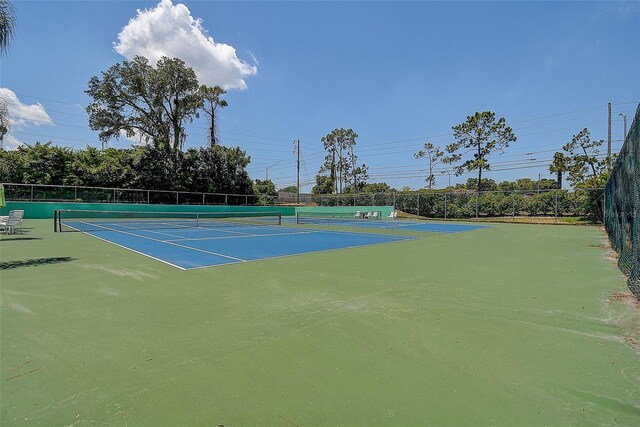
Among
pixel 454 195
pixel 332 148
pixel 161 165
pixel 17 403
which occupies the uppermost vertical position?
pixel 332 148

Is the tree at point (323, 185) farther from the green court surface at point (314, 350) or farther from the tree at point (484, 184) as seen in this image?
the green court surface at point (314, 350)

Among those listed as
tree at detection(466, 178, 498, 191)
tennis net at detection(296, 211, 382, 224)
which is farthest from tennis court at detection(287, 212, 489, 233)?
tree at detection(466, 178, 498, 191)

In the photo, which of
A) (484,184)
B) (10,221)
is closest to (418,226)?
(10,221)

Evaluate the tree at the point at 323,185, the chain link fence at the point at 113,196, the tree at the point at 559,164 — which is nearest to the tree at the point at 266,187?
the tree at the point at 323,185

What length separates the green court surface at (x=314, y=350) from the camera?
2.22m

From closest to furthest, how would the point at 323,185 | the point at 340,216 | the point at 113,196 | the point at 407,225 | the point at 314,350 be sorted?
1. the point at 314,350
2. the point at 407,225
3. the point at 113,196
4. the point at 340,216
5. the point at 323,185

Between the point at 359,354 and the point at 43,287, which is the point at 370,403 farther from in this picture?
the point at 43,287

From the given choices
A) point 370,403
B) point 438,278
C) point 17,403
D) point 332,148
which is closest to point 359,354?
point 370,403

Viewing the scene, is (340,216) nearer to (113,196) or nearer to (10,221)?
(113,196)

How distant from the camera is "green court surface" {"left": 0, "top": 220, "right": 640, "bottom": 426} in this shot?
2.22 meters

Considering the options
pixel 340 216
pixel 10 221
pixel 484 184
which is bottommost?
pixel 340 216

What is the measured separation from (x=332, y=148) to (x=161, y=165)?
34.1 m

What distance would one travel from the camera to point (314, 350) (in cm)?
311

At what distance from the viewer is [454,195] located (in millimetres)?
31859
